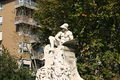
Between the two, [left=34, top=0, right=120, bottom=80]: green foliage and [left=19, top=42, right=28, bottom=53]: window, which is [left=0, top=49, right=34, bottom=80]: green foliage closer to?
[left=34, top=0, right=120, bottom=80]: green foliage

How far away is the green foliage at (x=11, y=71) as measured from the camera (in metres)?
23.4

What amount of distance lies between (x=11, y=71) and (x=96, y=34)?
21.0 feet

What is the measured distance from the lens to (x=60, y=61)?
13.2 metres

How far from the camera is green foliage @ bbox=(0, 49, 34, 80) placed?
23359 millimetres

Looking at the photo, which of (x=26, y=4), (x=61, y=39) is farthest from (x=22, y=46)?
(x=61, y=39)

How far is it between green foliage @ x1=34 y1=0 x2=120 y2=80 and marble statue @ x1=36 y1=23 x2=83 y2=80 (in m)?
9.11

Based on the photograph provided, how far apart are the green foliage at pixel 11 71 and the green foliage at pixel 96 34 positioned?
3741 mm

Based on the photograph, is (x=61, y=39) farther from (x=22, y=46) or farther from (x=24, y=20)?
(x=24, y=20)

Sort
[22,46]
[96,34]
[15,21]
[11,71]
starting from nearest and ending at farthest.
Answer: [96,34], [11,71], [22,46], [15,21]

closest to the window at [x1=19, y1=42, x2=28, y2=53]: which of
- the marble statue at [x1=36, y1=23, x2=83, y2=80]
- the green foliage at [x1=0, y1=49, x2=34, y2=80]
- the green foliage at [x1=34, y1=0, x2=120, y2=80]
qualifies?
the green foliage at [x1=0, y1=49, x2=34, y2=80]

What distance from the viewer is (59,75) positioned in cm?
1303

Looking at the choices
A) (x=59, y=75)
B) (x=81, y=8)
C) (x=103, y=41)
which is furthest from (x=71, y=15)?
(x=59, y=75)

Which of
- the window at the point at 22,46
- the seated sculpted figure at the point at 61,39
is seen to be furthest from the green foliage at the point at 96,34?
the window at the point at 22,46

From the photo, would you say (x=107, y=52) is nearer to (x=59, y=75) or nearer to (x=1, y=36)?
(x=59, y=75)
